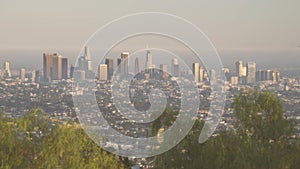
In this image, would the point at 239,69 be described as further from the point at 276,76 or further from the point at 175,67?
the point at 175,67

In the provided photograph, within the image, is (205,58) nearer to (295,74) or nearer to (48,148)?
(48,148)

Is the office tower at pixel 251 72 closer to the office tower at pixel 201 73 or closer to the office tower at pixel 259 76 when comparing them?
the office tower at pixel 259 76

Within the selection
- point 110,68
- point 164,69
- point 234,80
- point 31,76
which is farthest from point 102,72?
point 31,76

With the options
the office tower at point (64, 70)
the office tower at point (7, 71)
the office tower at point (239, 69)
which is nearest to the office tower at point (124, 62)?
the office tower at point (64, 70)

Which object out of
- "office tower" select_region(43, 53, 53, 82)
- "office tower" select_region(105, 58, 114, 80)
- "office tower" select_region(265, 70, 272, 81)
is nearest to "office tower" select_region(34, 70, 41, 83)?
"office tower" select_region(43, 53, 53, 82)

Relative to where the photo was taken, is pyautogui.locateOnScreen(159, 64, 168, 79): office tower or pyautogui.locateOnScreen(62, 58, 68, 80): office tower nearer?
pyautogui.locateOnScreen(159, 64, 168, 79): office tower

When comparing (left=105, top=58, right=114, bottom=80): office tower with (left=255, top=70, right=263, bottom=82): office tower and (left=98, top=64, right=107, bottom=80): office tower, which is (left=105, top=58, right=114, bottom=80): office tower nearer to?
(left=98, top=64, right=107, bottom=80): office tower

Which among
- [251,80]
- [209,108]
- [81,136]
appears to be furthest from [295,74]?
[81,136]
